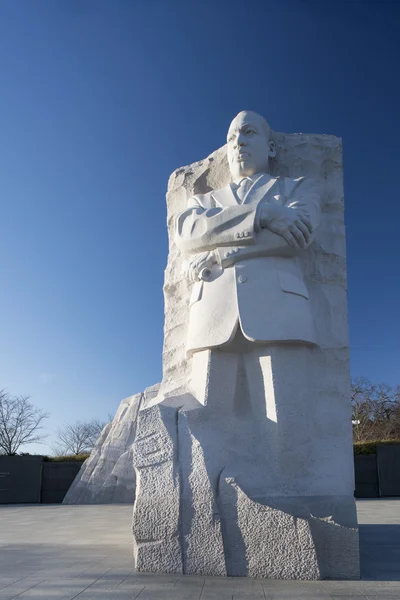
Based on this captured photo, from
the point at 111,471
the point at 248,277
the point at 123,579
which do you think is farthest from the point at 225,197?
the point at 111,471

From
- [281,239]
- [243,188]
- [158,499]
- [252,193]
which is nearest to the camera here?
[158,499]

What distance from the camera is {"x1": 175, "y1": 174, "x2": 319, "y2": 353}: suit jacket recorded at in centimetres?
408

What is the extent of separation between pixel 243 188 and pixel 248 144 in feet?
1.38

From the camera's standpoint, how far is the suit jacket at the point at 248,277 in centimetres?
408

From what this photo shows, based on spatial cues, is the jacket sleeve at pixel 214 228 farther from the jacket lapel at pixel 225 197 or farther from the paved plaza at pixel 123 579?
the paved plaza at pixel 123 579

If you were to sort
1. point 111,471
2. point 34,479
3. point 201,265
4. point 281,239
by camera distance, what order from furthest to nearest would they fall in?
point 34,479 → point 111,471 → point 201,265 → point 281,239

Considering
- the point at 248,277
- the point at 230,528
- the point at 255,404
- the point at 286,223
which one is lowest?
the point at 230,528

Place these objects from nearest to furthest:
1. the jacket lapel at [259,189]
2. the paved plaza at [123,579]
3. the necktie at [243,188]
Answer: the paved plaza at [123,579] < the jacket lapel at [259,189] < the necktie at [243,188]

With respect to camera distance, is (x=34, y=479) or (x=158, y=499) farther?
(x=34, y=479)

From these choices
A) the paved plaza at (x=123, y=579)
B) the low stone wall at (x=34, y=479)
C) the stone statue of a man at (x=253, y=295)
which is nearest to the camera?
the paved plaza at (x=123, y=579)

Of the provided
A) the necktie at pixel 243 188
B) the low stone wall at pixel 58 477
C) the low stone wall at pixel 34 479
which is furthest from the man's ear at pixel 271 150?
the low stone wall at pixel 34 479

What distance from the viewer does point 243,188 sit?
468cm

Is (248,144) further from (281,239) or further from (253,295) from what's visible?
(253,295)

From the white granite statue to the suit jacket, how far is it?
11 mm
